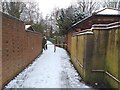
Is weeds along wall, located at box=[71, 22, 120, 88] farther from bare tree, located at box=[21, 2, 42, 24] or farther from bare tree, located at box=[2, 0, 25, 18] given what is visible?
bare tree, located at box=[21, 2, 42, 24]

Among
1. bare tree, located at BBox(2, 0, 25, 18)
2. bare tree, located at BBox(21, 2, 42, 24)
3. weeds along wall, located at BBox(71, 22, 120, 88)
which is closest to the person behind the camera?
weeds along wall, located at BBox(71, 22, 120, 88)

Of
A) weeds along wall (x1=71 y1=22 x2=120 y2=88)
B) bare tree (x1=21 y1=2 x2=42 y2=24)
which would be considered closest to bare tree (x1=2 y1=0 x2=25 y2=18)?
bare tree (x1=21 y1=2 x2=42 y2=24)

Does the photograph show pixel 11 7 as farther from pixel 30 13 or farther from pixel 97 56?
pixel 97 56

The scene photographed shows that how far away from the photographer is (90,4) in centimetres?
5153

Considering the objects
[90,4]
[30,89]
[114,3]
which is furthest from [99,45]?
[90,4]

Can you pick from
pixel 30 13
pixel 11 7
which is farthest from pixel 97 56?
pixel 30 13

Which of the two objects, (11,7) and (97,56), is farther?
(11,7)

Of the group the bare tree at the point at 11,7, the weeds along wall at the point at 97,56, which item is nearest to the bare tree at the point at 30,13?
the bare tree at the point at 11,7

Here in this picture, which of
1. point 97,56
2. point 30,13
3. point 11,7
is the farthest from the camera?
point 30,13

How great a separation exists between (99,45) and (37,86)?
258 cm

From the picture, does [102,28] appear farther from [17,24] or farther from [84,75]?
[17,24]

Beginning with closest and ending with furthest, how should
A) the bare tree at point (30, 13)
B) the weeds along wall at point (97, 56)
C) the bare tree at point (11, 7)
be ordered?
the weeds along wall at point (97, 56) → the bare tree at point (11, 7) → the bare tree at point (30, 13)

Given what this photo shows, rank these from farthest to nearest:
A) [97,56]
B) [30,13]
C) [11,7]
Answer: [30,13] < [11,7] < [97,56]

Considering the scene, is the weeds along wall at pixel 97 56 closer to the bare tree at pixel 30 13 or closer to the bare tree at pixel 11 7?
the bare tree at pixel 11 7
